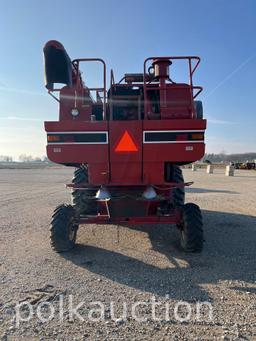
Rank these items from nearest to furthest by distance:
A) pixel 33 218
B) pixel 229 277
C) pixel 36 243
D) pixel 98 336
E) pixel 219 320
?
pixel 98 336
pixel 219 320
pixel 229 277
pixel 36 243
pixel 33 218

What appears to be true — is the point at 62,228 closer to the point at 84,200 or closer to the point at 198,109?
the point at 84,200

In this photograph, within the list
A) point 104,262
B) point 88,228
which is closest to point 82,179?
point 88,228

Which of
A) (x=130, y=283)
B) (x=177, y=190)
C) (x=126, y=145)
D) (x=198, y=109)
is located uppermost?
(x=198, y=109)

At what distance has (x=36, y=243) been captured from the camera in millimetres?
6043

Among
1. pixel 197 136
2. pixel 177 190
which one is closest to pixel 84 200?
pixel 177 190

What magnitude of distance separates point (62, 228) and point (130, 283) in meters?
1.68

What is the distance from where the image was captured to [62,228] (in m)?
5.21

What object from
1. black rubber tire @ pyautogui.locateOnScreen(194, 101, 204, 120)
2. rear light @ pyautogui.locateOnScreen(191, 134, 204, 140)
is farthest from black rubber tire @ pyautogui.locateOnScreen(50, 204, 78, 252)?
black rubber tire @ pyautogui.locateOnScreen(194, 101, 204, 120)

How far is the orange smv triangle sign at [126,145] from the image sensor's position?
17.2ft

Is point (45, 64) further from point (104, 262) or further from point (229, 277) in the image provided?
point (229, 277)

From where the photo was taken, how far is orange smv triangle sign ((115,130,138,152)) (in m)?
5.23

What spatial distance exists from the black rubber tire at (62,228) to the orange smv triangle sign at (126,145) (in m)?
1.42

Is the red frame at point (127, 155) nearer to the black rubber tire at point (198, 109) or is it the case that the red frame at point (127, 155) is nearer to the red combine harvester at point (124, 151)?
the red combine harvester at point (124, 151)

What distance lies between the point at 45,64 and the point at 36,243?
135 inches
